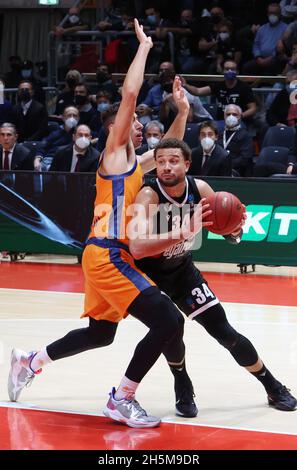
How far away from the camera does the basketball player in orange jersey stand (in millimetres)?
5379

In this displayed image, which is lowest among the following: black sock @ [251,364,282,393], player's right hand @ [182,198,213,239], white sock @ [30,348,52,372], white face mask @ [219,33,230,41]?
black sock @ [251,364,282,393]

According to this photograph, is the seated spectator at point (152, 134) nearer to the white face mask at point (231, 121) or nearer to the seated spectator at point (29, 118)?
the white face mask at point (231, 121)

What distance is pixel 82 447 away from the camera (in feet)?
16.5

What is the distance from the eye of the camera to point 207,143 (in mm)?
11930

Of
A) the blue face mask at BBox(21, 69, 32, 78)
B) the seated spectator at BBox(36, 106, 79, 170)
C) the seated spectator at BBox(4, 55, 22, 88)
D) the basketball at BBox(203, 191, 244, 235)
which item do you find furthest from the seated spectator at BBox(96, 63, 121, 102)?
the basketball at BBox(203, 191, 244, 235)

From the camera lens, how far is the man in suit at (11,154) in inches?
508

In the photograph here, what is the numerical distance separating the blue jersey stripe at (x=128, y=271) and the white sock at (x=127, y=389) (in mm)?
539

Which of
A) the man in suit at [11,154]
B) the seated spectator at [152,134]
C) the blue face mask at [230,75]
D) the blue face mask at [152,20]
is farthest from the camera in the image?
the blue face mask at [152,20]

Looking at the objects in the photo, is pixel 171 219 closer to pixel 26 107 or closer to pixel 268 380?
pixel 268 380

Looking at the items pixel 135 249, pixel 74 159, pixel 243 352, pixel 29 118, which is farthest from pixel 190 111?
pixel 135 249

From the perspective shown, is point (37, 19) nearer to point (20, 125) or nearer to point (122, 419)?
point (20, 125)

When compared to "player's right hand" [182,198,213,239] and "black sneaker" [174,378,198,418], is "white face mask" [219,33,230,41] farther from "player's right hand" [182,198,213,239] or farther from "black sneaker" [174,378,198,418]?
"player's right hand" [182,198,213,239]

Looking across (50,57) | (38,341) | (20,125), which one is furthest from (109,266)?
(50,57)

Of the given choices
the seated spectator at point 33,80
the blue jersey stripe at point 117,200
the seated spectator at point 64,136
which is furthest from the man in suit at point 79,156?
the blue jersey stripe at point 117,200
